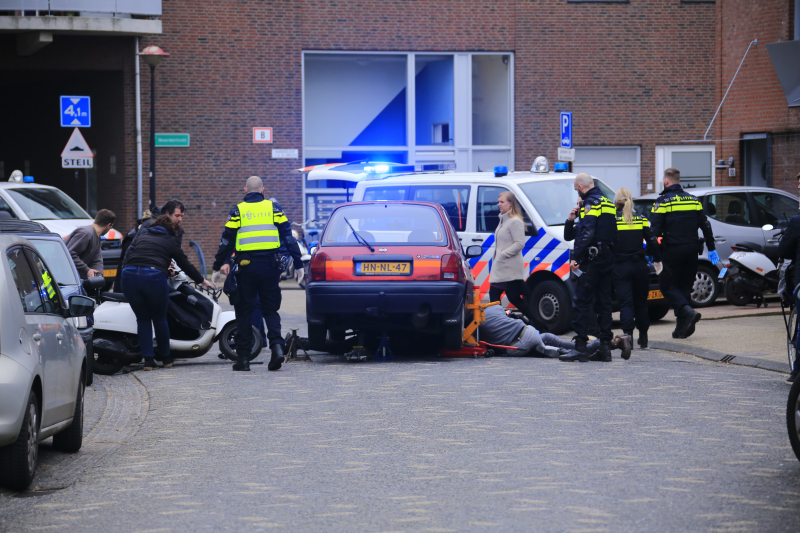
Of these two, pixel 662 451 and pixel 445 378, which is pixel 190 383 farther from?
pixel 662 451

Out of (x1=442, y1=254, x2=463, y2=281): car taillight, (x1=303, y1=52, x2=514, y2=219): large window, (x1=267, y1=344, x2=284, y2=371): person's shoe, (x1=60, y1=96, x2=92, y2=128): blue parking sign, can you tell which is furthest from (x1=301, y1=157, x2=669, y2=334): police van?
(x1=303, y1=52, x2=514, y2=219): large window

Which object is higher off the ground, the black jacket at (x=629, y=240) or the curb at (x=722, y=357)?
the black jacket at (x=629, y=240)

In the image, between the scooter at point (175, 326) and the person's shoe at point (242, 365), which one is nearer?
the person's shoe at point (242, 365)

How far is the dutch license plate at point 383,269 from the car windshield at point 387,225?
0.27m

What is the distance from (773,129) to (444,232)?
9469 millimetres

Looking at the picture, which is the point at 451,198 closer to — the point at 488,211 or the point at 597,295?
the point at 488,211

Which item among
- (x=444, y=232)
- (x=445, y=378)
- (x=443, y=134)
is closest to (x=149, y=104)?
(x=443, y=134)

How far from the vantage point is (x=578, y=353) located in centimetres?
1105

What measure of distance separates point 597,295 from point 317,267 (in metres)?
2.87

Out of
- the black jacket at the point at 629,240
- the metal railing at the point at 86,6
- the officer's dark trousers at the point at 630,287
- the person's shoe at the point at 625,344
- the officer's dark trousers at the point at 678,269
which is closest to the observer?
the person's shoe at the point at 625,344

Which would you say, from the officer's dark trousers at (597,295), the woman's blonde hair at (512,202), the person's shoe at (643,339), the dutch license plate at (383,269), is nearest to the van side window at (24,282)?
the dutch license plate at (383,269)

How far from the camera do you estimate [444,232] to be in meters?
11.4

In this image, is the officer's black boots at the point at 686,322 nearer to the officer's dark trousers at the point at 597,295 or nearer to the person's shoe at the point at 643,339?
the person's shoe at the point at 643,339

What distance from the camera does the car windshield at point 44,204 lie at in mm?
18375
